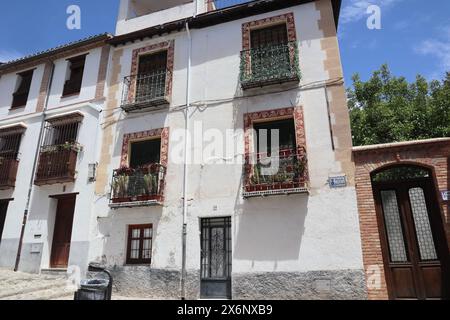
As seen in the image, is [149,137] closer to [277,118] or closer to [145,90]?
[145,90]

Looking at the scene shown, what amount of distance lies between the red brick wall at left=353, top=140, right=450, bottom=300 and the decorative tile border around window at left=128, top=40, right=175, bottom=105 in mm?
6608

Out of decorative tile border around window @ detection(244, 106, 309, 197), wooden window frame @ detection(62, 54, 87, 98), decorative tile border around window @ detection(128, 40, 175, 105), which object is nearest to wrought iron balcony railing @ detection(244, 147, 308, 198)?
decorative tile border around window @ detection(244, 106, 309, 197)

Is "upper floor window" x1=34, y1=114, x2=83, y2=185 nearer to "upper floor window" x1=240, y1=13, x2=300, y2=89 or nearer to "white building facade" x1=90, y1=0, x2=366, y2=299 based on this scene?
"white building facade" x1=90, y1=0, x2=366, y2=299

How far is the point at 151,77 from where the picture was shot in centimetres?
1191

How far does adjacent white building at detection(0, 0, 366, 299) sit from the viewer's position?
8.50 metres

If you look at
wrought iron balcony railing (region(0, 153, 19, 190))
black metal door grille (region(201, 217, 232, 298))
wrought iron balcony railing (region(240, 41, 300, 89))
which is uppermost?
wrought iron balcony railing (region(240, 41, 300, 89))

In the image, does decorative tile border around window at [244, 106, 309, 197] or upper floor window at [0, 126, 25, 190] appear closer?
decorative tile border around window at [244, 106, 309, 197]

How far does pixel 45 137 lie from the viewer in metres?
12.7

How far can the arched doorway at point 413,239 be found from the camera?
7.65 meters

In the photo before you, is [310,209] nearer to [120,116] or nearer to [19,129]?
[120,116]

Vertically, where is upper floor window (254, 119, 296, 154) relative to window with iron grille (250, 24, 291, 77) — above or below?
below
